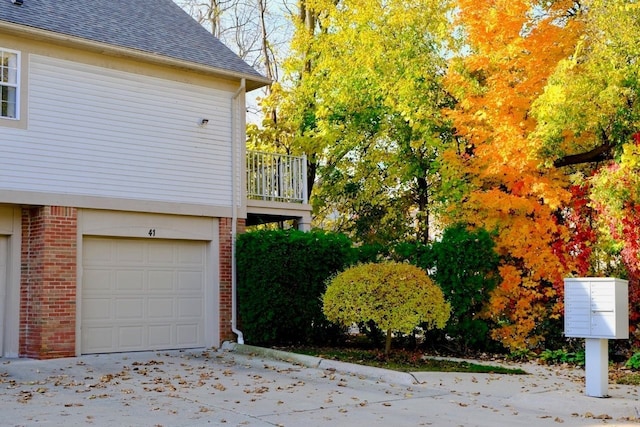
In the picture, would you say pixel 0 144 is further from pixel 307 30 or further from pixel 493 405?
pixel 307 30

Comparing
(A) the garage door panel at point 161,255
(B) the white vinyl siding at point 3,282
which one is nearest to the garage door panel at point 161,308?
(A) the garage door panel at point 161,255

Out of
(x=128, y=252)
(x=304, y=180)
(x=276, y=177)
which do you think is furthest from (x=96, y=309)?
(x=304, y=180)

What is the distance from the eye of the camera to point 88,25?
1338 cm

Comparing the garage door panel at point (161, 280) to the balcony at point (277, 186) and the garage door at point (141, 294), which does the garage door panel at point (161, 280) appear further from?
the balcony at point (277, 186)

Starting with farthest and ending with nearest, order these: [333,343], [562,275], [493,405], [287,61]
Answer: [287,61] → [333,343] → [562,275] → [493,405]

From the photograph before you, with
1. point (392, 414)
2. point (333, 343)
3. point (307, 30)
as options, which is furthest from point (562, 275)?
point (307, 30)

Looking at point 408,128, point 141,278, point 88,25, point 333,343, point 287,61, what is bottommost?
point 333,343

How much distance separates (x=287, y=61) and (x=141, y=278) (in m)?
10.1

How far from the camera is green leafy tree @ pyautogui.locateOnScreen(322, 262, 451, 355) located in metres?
11.8

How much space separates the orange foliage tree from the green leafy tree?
216cm

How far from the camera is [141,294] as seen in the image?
13578mm

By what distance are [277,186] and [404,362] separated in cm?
557

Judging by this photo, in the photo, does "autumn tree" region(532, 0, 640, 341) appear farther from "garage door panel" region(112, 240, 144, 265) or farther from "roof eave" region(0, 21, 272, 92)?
→ "garage door panel" region(112, 240, 144, 265)

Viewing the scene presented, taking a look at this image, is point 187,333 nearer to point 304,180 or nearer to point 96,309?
point 96,309
